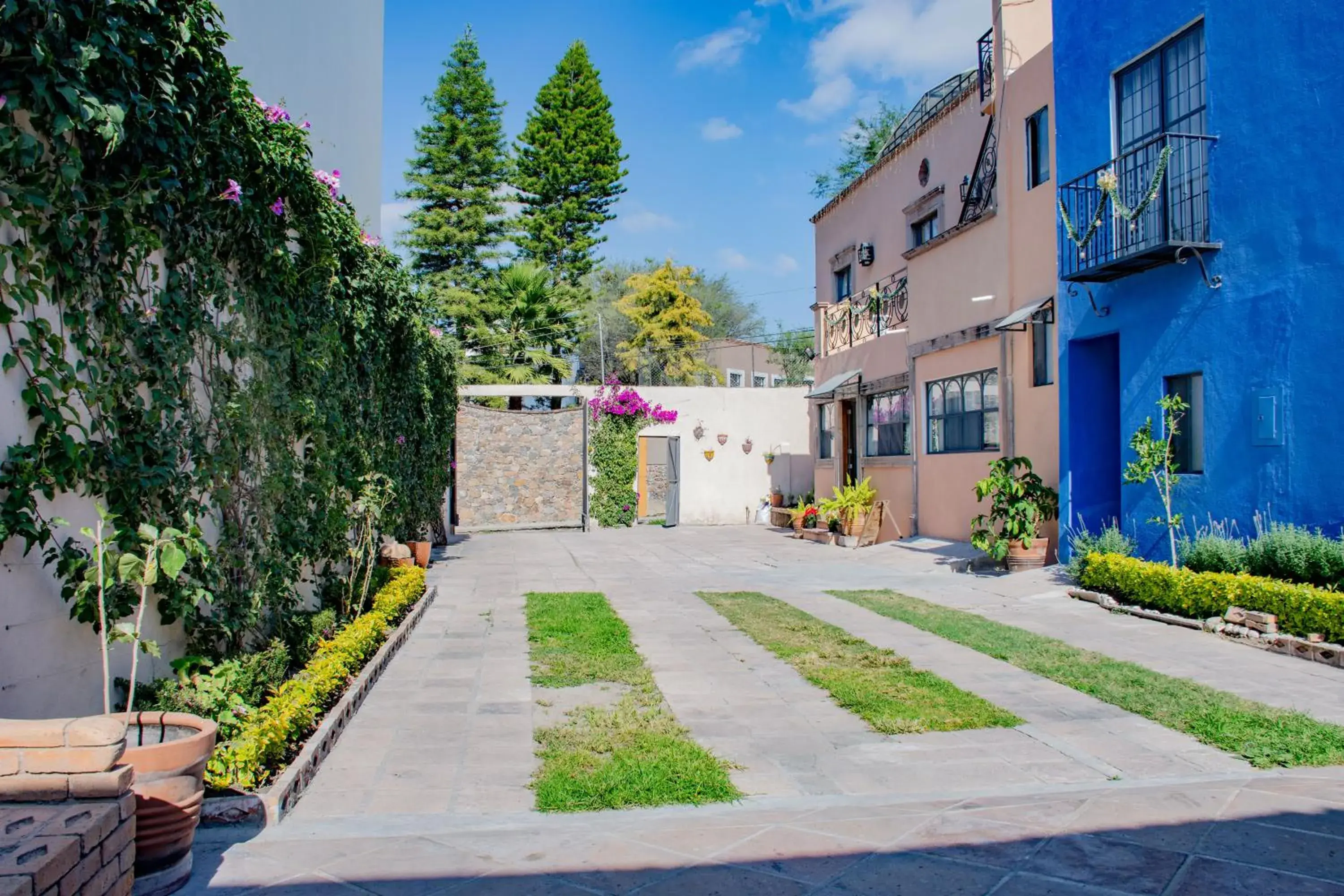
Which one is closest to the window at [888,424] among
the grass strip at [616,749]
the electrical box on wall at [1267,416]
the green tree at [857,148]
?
the electrical box on wall at [1267,416]

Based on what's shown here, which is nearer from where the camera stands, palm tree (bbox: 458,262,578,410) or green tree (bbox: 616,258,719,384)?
palm tree (bbox: 458,262,578,410)

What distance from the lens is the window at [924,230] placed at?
15.8 m

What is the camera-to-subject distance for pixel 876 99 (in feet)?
96.1

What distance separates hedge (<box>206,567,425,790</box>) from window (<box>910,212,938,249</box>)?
38.3 feet

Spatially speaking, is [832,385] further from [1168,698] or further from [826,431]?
[1168,698]

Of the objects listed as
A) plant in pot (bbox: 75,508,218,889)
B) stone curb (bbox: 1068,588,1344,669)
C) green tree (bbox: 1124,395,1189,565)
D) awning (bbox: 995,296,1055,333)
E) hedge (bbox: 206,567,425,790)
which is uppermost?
awning (bbox: 995,296,1055,333)

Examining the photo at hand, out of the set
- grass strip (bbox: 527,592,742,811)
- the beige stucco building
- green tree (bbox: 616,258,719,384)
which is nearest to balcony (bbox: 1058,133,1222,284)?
the beige stucco building

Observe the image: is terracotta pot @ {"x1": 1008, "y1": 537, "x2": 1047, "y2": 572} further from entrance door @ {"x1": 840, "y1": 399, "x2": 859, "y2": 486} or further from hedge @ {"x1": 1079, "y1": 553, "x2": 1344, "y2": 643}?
entrance door @ {"x1": 840, "y1": 399, "x2": 859, "y2": 486}

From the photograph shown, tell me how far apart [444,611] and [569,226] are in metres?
22.6

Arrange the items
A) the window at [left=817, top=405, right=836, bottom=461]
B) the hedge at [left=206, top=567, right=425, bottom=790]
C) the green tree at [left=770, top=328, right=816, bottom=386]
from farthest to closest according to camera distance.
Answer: the green tree at [left=770, top=328, right=816, bottom=386] < the window at [left=817, top=405, right=836, bottom=461] < the hedge at [left=206, top=567, right=425, bottom=790]

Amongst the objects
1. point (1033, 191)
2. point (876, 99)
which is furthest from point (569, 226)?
point (1033, 191)

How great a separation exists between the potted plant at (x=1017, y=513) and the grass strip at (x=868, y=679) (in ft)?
11.1

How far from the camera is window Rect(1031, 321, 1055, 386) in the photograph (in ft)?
36.7

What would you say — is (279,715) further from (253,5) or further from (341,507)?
(253,5)
